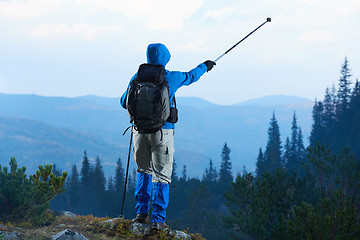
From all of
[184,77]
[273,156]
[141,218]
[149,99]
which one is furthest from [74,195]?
[149,99]

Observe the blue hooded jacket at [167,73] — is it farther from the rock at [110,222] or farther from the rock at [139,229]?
the rock at [110,222]

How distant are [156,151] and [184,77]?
5.27ft

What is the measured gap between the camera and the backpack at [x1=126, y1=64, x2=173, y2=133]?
290 inches

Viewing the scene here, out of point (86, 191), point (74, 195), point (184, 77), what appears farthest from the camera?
point (74, 195)

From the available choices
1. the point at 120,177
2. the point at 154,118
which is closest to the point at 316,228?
the point at 154,118

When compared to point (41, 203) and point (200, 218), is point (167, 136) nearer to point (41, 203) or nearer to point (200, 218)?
point (41, 203)

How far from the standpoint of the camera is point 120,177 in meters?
90.2

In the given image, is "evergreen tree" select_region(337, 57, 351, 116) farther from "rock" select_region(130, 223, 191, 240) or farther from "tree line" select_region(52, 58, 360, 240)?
"rock" select_region(130, 223, 191, 240)

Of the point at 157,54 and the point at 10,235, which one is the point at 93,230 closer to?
the point at 10,235

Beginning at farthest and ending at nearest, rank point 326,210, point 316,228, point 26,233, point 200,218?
1. point 200,218
2. point 326,210
3. point 316,228
4. point 26,233

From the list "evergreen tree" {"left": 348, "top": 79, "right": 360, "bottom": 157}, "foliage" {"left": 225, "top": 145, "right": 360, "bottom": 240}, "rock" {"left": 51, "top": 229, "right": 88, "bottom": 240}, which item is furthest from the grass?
"evergreen tree" {"left": 348, "top": 79, "right": 360, "bottom": 157}

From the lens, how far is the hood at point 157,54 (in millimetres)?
7777

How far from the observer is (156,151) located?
783cm

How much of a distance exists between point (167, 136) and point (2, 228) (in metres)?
4.47
